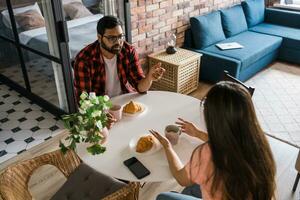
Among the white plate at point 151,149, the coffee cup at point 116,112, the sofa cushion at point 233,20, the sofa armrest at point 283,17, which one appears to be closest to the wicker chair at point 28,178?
the white plate at point 151,149

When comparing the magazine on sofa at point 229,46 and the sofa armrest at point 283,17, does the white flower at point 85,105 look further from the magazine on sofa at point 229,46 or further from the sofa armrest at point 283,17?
the sofa armrest at point 283,17

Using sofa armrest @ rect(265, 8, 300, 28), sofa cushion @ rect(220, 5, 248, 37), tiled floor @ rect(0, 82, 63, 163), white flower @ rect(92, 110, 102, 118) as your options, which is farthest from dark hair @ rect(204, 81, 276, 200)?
sofa armrest @ rect(265, 8, 300, 28)

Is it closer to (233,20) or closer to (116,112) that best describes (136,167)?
(116,112)

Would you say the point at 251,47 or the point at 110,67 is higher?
the point at 110,67

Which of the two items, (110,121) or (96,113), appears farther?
(110,121)

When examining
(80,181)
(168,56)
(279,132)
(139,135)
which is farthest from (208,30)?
(80,181)

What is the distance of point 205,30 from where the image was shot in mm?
3686

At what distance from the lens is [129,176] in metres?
1.36

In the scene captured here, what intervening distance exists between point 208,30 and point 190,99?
2.03m

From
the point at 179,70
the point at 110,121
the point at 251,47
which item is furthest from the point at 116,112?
the point at 251,47

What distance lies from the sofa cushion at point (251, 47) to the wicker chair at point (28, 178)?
2.44m

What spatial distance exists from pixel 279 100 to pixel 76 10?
2.44 m

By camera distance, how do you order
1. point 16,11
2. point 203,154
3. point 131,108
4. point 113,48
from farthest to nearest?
point 16,11 < point 113,48 < point 131,108 < point 203,154

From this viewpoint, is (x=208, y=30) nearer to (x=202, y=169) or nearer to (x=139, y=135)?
(x=139, y=135)
